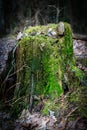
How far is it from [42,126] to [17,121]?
1.69ft

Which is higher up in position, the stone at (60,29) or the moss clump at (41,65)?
the stone at (60,29)

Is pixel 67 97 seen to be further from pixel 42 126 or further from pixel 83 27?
pixel 83 27

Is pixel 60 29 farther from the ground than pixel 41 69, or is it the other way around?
pixel 60 29

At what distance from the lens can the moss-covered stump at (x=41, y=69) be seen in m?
4.94

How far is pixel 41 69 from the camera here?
16.3 feet

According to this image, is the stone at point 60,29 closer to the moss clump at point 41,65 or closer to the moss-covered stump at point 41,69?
the moss-covered stump at point 41,69

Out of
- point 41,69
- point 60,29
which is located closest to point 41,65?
point 41,69

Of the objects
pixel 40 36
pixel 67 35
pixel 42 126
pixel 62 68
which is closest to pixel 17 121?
pixel 42 126

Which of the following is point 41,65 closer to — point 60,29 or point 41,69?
point 41,69

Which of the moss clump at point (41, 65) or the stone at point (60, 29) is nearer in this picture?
the moss clump at point (41, 65)

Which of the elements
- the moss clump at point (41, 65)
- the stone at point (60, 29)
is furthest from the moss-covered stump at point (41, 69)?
the stone at point (60, 29)

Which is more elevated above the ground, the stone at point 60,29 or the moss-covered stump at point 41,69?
the stone at point 60,29

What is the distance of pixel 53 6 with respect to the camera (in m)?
13.8

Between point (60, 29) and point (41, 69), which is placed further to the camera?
point (60, 29)
